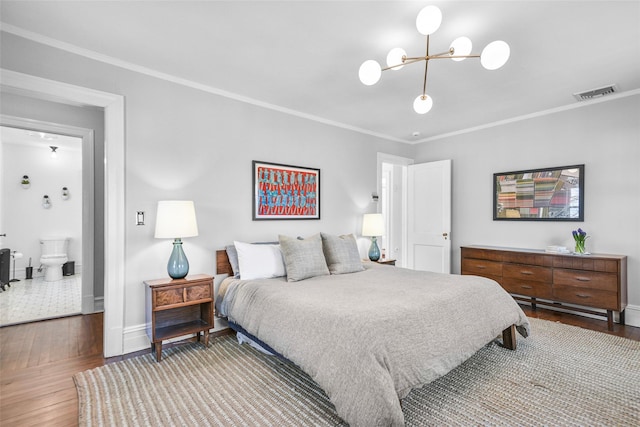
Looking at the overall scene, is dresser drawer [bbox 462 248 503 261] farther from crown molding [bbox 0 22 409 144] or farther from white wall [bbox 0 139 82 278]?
white wall [bbox 0 139 82 278]

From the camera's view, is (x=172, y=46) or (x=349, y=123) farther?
(x=349, y=123)

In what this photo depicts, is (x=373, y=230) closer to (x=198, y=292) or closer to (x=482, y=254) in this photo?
(x=482, y=254)

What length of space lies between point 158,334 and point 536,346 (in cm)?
336

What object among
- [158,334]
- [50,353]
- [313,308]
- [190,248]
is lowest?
[50,353]

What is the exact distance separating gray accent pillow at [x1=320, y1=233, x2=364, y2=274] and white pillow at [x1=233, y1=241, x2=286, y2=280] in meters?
0.53

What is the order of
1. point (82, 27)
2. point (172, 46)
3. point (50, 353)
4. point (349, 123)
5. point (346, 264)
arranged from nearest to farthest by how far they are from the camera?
1. point (82, 27)
2. point (172, 46)
3. point (50, 353)
4. point (346, 264)
5. point (349, 123)

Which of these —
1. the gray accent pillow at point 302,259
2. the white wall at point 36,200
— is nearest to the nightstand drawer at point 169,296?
the gray accent pillow at point 302,259

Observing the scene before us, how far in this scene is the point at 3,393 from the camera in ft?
6.91

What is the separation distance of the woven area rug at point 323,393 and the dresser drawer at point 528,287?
0.96 meters

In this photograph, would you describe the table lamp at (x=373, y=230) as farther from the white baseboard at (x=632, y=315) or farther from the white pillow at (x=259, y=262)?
the white baseboard at (x=632, y=315)

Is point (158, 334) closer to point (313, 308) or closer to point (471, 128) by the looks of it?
point (313, 308)

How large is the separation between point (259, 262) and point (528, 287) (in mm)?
3316

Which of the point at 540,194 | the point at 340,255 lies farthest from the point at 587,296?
the point at 340,255

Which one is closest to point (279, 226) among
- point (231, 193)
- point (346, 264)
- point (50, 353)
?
point (231, 193)
